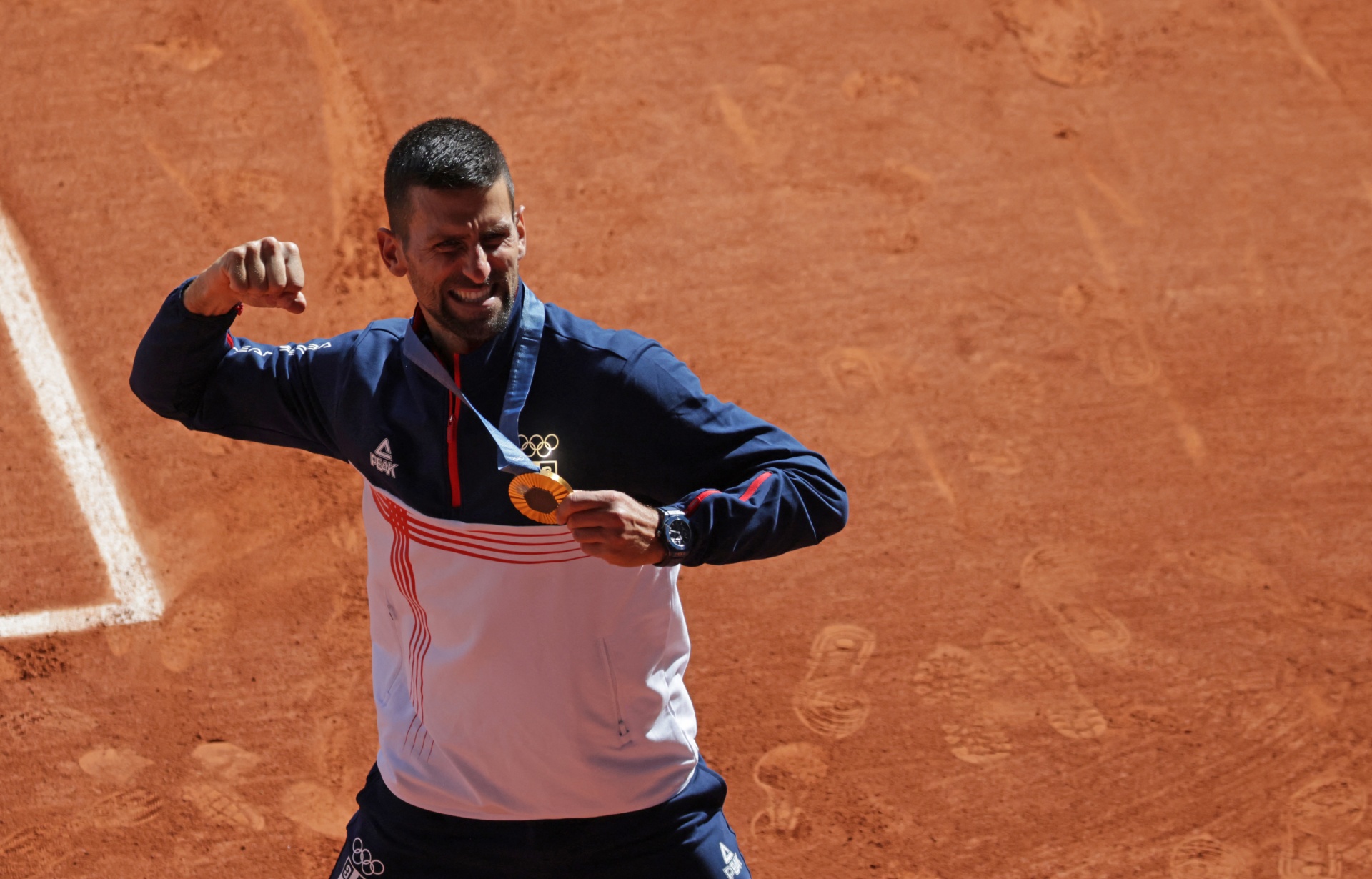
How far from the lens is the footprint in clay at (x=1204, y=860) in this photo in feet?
15.2

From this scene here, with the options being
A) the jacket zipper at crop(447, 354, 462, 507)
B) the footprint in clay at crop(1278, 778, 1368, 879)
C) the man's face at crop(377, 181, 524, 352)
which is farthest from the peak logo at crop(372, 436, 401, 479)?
the footprint in clay at crop(1278, 778, 1368, 879)

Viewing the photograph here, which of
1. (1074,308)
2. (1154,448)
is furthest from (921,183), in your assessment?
(1154,448)

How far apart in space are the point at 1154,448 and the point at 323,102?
4194 mm

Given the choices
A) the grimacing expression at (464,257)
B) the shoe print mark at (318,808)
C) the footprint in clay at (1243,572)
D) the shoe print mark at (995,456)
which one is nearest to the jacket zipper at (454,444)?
the grimacing expression at (464,257)

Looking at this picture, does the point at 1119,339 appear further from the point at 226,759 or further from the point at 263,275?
the point at 263,275

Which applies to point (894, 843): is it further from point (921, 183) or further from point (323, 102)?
point (323, 102)

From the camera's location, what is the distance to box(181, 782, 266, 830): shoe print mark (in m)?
4.69

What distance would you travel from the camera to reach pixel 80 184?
619 cm

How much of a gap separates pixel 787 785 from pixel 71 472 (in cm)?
314

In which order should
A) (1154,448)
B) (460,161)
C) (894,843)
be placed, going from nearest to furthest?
1. (460,161)
2. (894,843)
3. (1154,448)

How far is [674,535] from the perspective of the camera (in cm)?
274

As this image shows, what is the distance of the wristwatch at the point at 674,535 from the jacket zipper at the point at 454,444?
54 centimetres

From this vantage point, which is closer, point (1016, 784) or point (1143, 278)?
point (1016, 784)

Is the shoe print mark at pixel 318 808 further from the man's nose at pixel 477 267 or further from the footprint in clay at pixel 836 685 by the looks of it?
the man's nose at pixel 477 267
